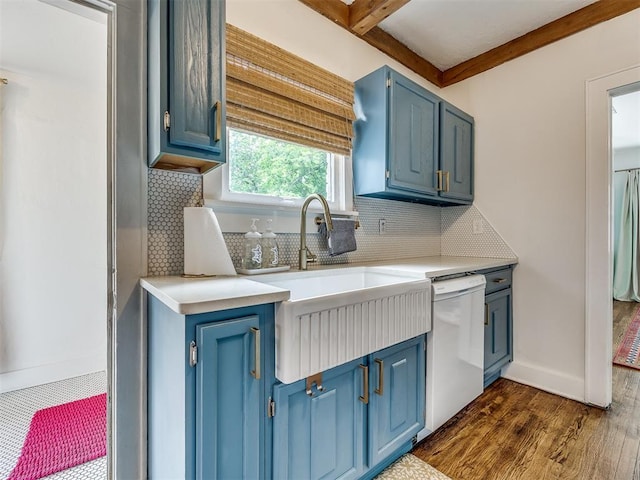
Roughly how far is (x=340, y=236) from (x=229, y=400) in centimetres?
110

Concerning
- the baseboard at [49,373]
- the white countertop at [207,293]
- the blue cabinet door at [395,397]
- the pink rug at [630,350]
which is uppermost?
the white countertop at [207,293]

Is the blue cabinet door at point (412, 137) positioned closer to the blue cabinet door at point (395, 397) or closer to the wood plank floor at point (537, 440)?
the blue cabinet door at point (395, 397)

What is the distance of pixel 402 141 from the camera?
6.47 feet

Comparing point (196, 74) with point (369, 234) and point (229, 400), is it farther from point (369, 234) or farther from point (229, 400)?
point (369, 234)

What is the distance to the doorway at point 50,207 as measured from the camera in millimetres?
2023

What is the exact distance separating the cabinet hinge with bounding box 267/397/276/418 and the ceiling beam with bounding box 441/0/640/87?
2.79 metres

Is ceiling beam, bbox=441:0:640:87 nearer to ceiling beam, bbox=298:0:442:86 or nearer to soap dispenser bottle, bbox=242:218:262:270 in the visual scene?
ceiling beam, bbox=298:0:442:86

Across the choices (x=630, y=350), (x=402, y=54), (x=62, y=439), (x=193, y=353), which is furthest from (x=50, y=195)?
(x=630, y=350)

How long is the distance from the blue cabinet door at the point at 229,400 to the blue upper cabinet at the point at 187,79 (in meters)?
0.64

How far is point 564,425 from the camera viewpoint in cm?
174

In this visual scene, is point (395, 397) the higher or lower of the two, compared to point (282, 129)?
lower

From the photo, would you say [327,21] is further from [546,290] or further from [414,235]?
[546,290]

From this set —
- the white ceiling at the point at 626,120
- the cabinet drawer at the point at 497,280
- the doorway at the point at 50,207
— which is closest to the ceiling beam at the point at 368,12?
the doorway at the point at 50,207

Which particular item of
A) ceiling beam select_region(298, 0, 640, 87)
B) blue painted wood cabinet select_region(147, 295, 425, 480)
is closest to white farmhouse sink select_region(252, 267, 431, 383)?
blue painted wood cabinet select_region(147, 295, 425, 480)
